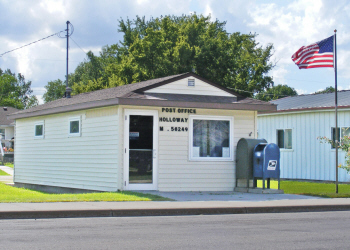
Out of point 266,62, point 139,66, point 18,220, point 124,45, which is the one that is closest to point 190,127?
point 18,220

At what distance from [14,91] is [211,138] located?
73.1 metres

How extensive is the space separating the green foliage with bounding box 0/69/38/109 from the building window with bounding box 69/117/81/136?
63.0 meters

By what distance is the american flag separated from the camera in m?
16.9

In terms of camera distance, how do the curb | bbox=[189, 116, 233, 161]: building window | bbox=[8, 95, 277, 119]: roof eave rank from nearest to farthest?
Answer: the curb
bbox=[8, 95, 277, 119]: roof eave
bbox=[189, 116, 233, 161]: building window

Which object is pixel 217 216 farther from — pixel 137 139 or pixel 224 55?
pixel 224 55

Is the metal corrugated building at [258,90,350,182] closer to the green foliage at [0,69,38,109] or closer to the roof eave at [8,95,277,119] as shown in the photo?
the roof eave at [8,95,277,119]

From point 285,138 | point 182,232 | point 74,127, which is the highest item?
point 74,127

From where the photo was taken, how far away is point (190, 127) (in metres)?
16.6

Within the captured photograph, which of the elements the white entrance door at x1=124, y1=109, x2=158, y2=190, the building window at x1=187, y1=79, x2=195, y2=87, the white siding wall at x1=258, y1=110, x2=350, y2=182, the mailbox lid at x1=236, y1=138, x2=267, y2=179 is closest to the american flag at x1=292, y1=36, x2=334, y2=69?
the mailbox lid at x1=236, y1=138, x2=267, y2=179

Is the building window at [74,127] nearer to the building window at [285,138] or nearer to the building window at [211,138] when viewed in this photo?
the building window at [211,138]

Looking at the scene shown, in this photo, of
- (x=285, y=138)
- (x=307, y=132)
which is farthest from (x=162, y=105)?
(x=285, y=138)

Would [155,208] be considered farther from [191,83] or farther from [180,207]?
[191,83]

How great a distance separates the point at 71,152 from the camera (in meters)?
18.3

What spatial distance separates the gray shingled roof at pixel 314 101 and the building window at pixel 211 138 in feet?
24.4
